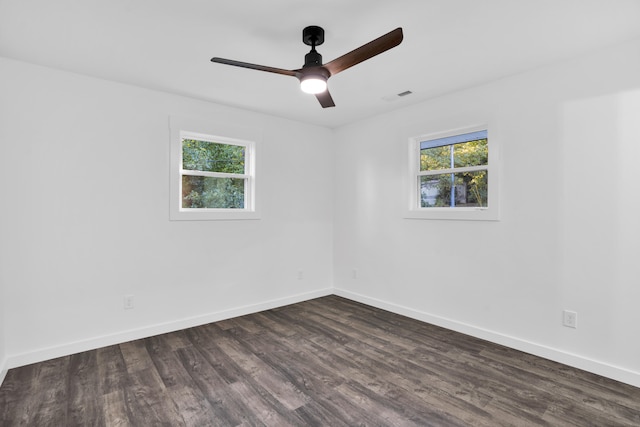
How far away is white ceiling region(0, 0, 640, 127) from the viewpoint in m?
1.95

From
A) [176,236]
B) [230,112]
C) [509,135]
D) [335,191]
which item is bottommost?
[176,236]

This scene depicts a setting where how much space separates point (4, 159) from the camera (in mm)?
2568

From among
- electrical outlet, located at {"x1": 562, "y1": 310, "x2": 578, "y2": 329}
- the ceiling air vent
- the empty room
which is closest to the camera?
the empty room

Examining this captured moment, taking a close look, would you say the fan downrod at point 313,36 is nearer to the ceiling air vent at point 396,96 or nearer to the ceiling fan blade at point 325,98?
the ceiling fan blade at point 325,98

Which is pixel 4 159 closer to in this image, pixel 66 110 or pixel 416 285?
pixel 66 110

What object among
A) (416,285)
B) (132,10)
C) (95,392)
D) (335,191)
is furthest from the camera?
(335,191)

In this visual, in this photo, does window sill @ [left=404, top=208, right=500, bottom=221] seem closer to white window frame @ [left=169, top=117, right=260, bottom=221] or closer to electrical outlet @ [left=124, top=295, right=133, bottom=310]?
white window frame @ [left=169, top=117, right=260, bottom=221]

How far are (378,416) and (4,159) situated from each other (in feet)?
11.0

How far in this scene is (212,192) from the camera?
12.2 ft

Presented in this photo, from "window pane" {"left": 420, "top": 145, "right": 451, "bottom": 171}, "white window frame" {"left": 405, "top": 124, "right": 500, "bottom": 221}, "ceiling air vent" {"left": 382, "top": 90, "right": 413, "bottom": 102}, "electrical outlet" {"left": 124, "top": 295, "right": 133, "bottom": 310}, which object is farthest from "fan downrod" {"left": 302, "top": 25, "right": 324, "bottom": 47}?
"electrical outlet" {"left": 124, "top": 295, "right": 133, "bottom": 310}

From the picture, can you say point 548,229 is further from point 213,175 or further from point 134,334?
point 134,334

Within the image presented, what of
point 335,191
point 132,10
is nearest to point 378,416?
point 132,10

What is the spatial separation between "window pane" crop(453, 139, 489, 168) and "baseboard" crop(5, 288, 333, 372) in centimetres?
264

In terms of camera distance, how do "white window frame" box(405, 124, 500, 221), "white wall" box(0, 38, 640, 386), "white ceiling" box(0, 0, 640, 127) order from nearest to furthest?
"white ceiling" box(0, 0, 640, 127) → "white wall" box(0, 38, 640, 386) → "white window frame" box(405, 124, 500, 221)
